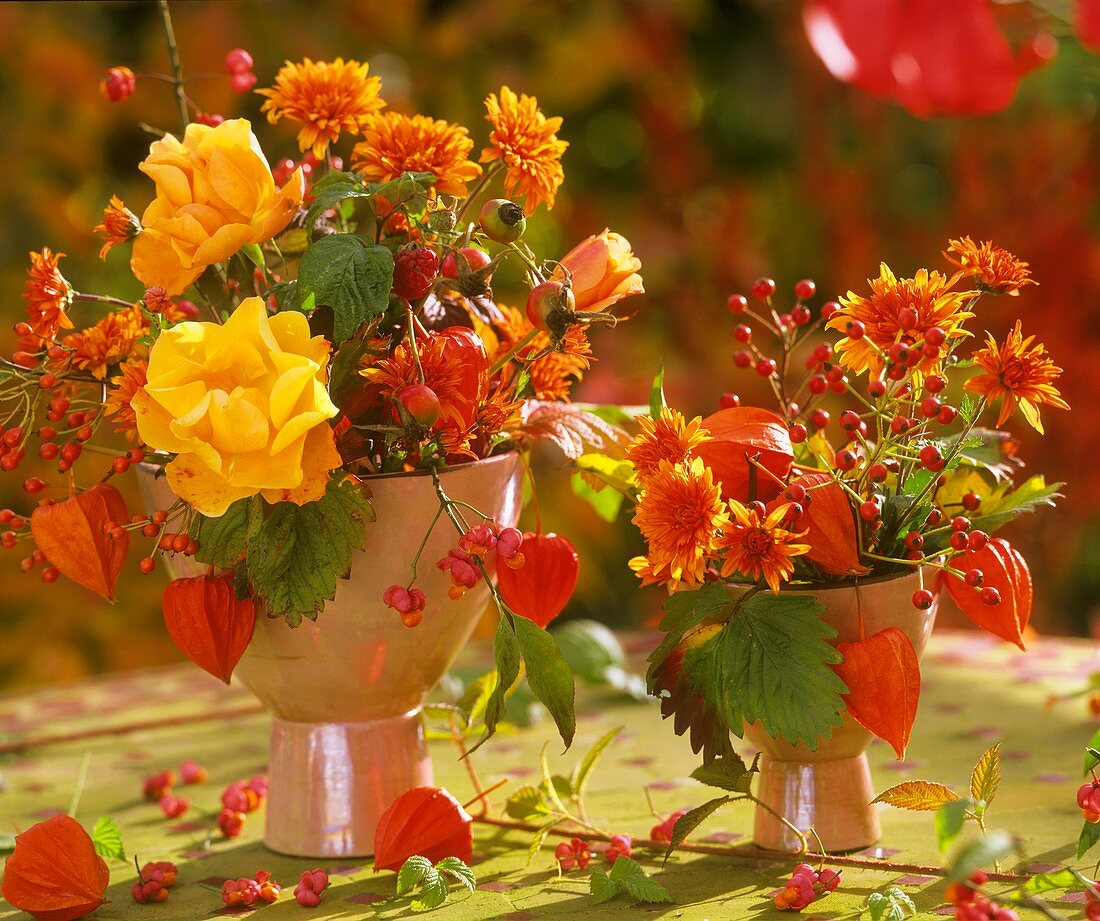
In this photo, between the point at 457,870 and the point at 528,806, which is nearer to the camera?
the point at 457,870

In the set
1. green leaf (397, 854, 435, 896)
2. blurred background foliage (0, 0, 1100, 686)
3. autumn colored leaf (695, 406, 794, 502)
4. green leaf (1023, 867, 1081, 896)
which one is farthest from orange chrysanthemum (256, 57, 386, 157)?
blurred background foliage (0, 0, 1100, 686)

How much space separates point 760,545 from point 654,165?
1.62 meters

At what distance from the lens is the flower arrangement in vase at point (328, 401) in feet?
1.76

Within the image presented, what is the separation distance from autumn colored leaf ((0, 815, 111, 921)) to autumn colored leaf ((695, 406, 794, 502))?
0.33 m

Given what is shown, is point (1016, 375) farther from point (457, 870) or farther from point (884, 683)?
point (457, 870)

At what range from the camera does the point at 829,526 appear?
22.0 inches

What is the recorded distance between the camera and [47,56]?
5.64 feet

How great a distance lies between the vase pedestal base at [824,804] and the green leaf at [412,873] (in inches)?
6.7

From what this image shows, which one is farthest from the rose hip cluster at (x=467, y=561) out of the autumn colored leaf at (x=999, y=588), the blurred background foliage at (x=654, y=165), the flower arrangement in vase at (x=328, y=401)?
the blurred background foliage at (x=654, y=165)

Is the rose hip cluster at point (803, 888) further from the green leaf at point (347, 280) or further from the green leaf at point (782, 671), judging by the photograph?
the green leaf at point (347, 280)

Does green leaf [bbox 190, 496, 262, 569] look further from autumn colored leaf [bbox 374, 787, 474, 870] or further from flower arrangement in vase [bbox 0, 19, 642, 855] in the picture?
autumn colored leaf [bbox 374, 787, 474, 870]

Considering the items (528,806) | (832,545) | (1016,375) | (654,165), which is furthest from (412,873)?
(654,165)

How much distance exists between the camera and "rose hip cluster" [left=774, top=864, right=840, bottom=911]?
55 centimetres

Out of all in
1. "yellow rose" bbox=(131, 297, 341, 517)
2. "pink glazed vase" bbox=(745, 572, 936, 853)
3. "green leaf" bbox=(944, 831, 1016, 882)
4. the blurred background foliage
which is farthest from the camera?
the blurred background foliage
